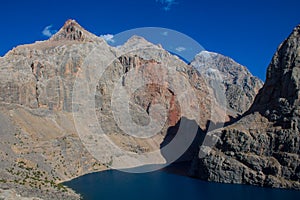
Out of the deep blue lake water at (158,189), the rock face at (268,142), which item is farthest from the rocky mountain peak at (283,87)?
the deep blue lake water at (158,189)

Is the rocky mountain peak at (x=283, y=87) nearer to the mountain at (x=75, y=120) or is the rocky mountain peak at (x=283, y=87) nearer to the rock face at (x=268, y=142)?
the rock face at (x=268, y=142)

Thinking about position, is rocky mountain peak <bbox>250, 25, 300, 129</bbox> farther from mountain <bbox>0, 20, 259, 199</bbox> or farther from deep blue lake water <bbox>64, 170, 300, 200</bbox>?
mountain <bbox>0, 20, 259, 199</bbox>

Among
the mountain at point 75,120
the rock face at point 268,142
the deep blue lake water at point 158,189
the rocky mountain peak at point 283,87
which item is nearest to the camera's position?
the deep blue lake water at point 158,189

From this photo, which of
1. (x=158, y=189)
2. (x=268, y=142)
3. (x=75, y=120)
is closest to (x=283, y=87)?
(x=268, y=142)

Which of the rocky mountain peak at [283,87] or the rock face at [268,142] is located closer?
the rock face at [268,142]

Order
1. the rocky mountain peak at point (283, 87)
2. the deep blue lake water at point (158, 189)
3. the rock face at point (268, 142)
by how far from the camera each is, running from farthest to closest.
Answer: the rocky mountain peak at point (283, 87), the rock face at point (268, 142), the deep blue lake water at point (158, 189)

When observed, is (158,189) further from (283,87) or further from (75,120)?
(75,120)

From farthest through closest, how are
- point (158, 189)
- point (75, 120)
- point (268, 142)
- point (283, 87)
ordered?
1. point (75, 120)
2. point (283, 87)
3. point (268, 142)
4. point (158, 189)

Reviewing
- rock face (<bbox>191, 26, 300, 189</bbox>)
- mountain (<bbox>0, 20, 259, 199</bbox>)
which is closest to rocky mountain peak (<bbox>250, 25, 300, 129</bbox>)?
rock face (<bbox>191, 26, 300, 189</bbox>)
